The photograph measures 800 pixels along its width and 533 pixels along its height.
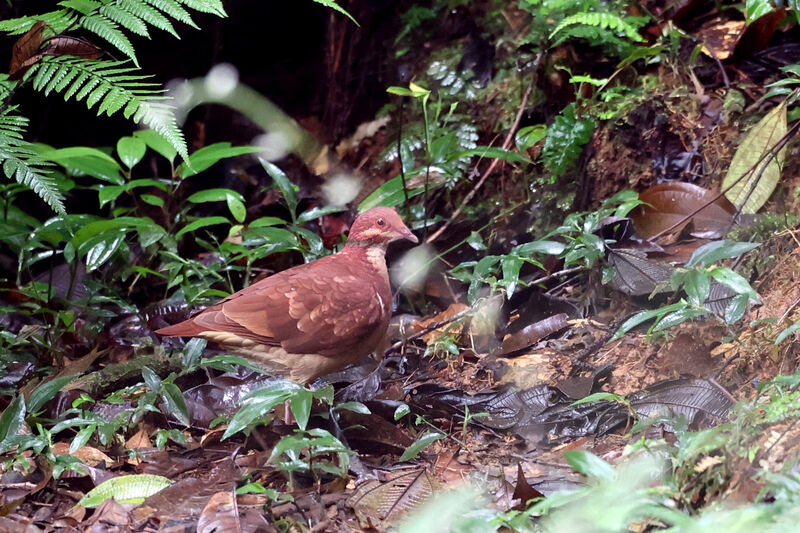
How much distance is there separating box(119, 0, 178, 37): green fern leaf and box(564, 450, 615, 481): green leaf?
221cm

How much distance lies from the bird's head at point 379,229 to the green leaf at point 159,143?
1.31 m

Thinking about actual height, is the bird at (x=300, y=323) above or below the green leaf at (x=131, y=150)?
below

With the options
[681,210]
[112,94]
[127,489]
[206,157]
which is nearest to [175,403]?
[127,489]

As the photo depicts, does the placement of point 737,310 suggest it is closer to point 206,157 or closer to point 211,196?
point 206,157

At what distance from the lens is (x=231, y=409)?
3.57 meters

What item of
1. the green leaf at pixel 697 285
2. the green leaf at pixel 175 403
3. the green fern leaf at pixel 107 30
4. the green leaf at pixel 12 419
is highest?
the green fern leaf at pixel 107 30

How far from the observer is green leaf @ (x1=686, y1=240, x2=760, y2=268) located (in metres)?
2.81

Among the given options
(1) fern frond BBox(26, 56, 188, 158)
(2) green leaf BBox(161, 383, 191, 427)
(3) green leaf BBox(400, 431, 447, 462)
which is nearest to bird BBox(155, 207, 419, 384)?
(2) green leaf BBox(161, 383, 191, 427)

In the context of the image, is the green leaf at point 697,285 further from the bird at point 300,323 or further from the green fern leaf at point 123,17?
the green fern leaf at point 123,17

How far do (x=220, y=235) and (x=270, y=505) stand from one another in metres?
3.50

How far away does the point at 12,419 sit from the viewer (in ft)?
10.3

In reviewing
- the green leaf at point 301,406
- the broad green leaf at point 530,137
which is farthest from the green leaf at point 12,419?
the broad green leaf at point 530,137

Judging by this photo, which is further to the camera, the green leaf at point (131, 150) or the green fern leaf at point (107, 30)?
the green leaf at point (131, 150)

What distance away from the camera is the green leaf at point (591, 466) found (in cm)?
194
